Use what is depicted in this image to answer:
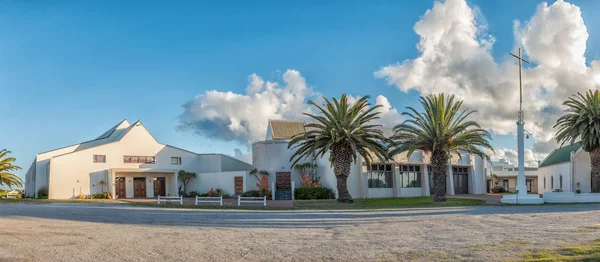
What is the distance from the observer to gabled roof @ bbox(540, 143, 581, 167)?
175ft

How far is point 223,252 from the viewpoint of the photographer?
40.6ft

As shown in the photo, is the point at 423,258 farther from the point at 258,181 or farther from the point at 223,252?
the point at 258,181

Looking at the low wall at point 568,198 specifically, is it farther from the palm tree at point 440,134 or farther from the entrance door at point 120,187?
the entrance door at point 120,187

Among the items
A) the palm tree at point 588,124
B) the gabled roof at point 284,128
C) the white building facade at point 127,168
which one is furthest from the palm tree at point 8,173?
the palm tree at point 588,124

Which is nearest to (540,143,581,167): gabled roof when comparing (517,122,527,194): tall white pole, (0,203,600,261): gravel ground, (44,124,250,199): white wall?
(517,122,527,194): tall white pole

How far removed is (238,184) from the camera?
46375 mm

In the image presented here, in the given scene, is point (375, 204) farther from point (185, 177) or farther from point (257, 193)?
point (185, 177)

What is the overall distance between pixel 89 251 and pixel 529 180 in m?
74.8

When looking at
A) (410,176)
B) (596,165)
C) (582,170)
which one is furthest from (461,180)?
(596,165)

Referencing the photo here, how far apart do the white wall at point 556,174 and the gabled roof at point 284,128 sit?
85.2ft

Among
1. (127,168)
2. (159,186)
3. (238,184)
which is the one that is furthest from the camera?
(159,186)

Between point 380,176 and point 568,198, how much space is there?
602 inches

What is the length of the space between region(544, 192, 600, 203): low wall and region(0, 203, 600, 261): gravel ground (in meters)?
15.6

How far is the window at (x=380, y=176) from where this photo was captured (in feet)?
147
